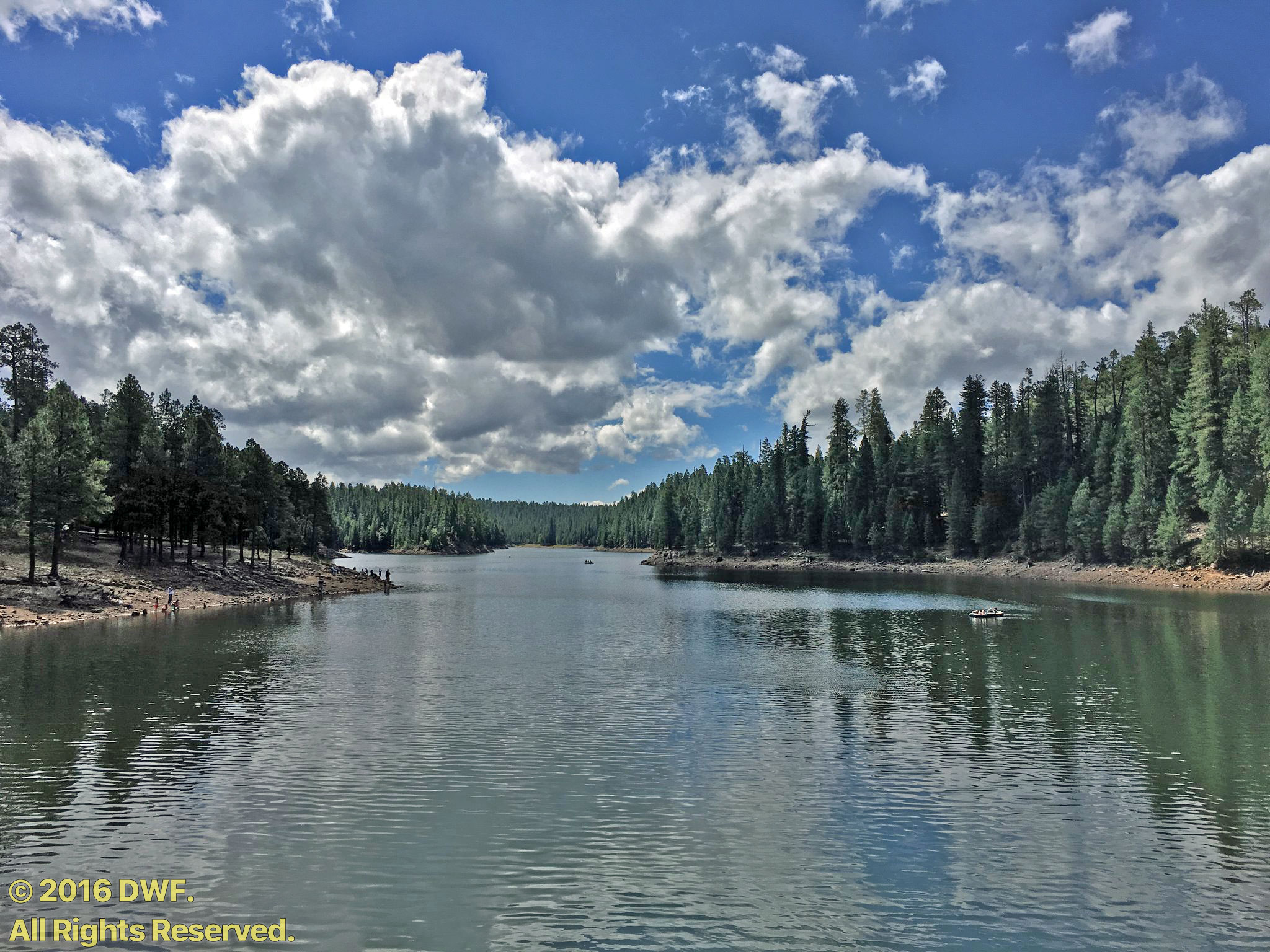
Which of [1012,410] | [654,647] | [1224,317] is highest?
[1224,317]

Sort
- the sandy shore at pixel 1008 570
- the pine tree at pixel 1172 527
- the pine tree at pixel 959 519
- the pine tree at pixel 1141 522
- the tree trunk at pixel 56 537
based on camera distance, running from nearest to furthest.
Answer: the tree trunk at pixel 56 537 → the sandy shore at pixel 1008 570 → the pine tree at pixel 1172 527 → the pine tree at pixel 1141 522 → the pine tree at pixel 959 519

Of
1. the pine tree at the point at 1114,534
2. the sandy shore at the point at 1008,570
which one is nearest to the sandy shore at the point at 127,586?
the sandy shore at the point at 1008,570

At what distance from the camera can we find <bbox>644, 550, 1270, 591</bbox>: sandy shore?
88062mm

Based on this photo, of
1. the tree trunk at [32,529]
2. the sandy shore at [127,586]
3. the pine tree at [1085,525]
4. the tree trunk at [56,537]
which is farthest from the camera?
the pine tree at [1085,525]

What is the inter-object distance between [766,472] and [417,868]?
17746 centimetres

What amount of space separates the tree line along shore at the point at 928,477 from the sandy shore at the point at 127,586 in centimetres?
184

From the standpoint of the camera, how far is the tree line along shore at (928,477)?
7700 cm

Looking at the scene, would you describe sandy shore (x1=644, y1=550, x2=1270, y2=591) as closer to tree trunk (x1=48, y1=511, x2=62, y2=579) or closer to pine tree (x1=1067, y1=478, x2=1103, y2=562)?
pine tree (x1=1067, y1=478, x2=1103, y2=562)

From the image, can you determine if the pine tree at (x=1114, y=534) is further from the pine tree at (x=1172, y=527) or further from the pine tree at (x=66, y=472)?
the pine tree at (x=66, y=472)

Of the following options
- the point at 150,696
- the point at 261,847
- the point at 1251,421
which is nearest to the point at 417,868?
the point at 261,847

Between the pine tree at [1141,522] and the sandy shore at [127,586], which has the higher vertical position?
the pine tree at [1141,522]

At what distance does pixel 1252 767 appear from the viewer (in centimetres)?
2350

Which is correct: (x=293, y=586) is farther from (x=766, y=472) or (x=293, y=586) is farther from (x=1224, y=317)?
(x=1224, y=317)

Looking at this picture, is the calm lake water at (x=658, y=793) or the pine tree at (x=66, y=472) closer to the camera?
the calm lake water at (x=658, y=793)
